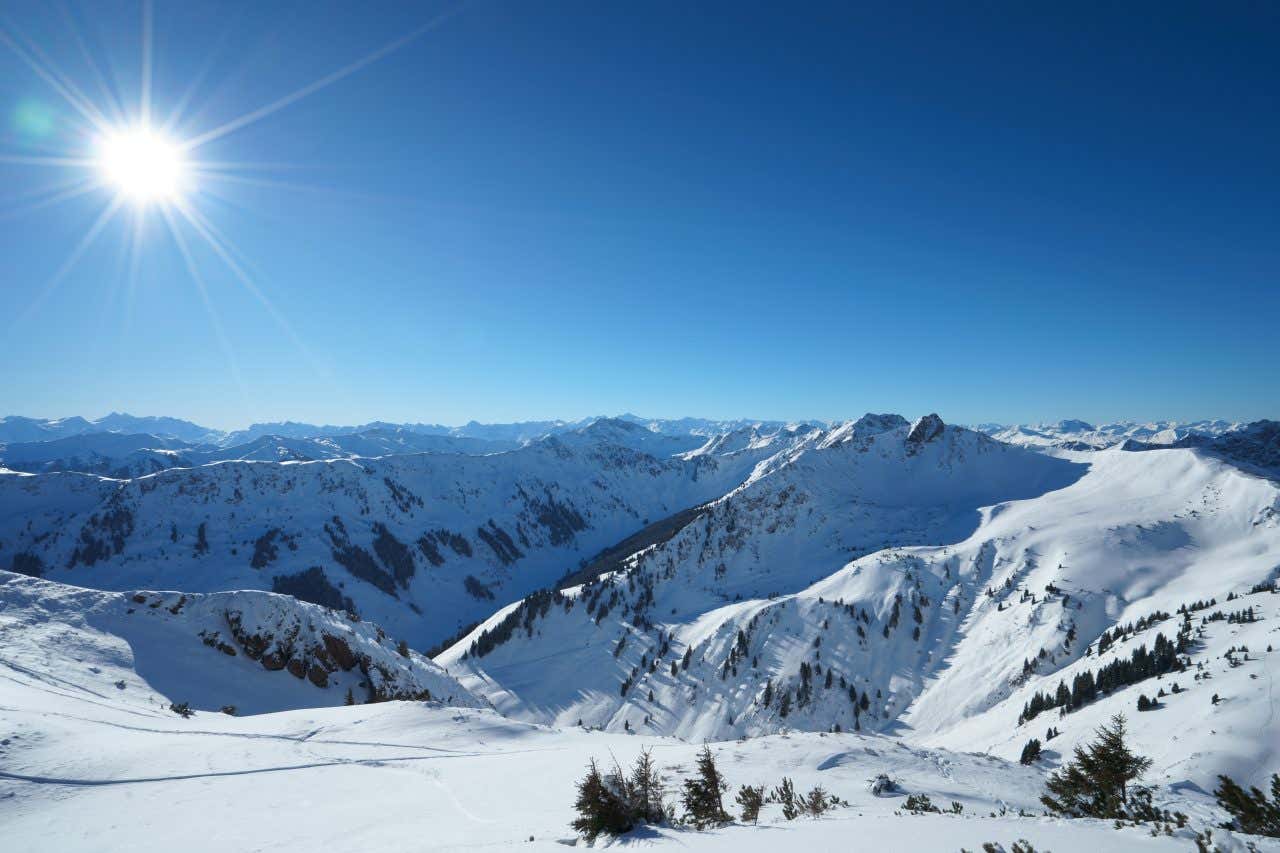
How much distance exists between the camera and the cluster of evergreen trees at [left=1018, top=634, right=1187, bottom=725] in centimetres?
6512

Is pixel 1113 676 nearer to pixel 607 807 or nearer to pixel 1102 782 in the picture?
pixel 1102 782

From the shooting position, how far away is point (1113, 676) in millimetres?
67500

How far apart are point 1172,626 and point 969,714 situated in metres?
35.1

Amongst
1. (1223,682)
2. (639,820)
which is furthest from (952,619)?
(639,820)

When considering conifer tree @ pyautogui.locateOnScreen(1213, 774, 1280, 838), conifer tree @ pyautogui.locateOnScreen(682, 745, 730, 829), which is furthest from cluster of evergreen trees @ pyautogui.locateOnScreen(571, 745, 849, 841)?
conifer tree @ pyautogui.locateOnScreen(1213, 774, 1280, 838)

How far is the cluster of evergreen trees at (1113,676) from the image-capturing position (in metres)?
65.1

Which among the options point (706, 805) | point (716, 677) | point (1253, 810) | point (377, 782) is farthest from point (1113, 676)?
point (377, 782)

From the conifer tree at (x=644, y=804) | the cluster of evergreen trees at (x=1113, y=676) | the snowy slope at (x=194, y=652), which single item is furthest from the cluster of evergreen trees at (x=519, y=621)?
the conifer tree at (x=644, y=804)

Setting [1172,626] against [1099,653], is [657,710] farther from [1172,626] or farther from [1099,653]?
[1172,626]

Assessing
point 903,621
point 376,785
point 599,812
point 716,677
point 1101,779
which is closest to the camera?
point 599,812

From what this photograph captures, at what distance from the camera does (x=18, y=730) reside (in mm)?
14570

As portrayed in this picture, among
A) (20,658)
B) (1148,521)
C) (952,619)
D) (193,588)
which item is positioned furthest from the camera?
(193,588)

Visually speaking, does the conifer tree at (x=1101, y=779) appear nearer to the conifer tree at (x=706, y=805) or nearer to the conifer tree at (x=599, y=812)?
the conifer tree at (x=706, y=805)

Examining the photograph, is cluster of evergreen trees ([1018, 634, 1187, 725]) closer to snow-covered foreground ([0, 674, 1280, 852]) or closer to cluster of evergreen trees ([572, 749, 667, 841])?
snow-covered foreground ([0, 674, 1280, 852])
